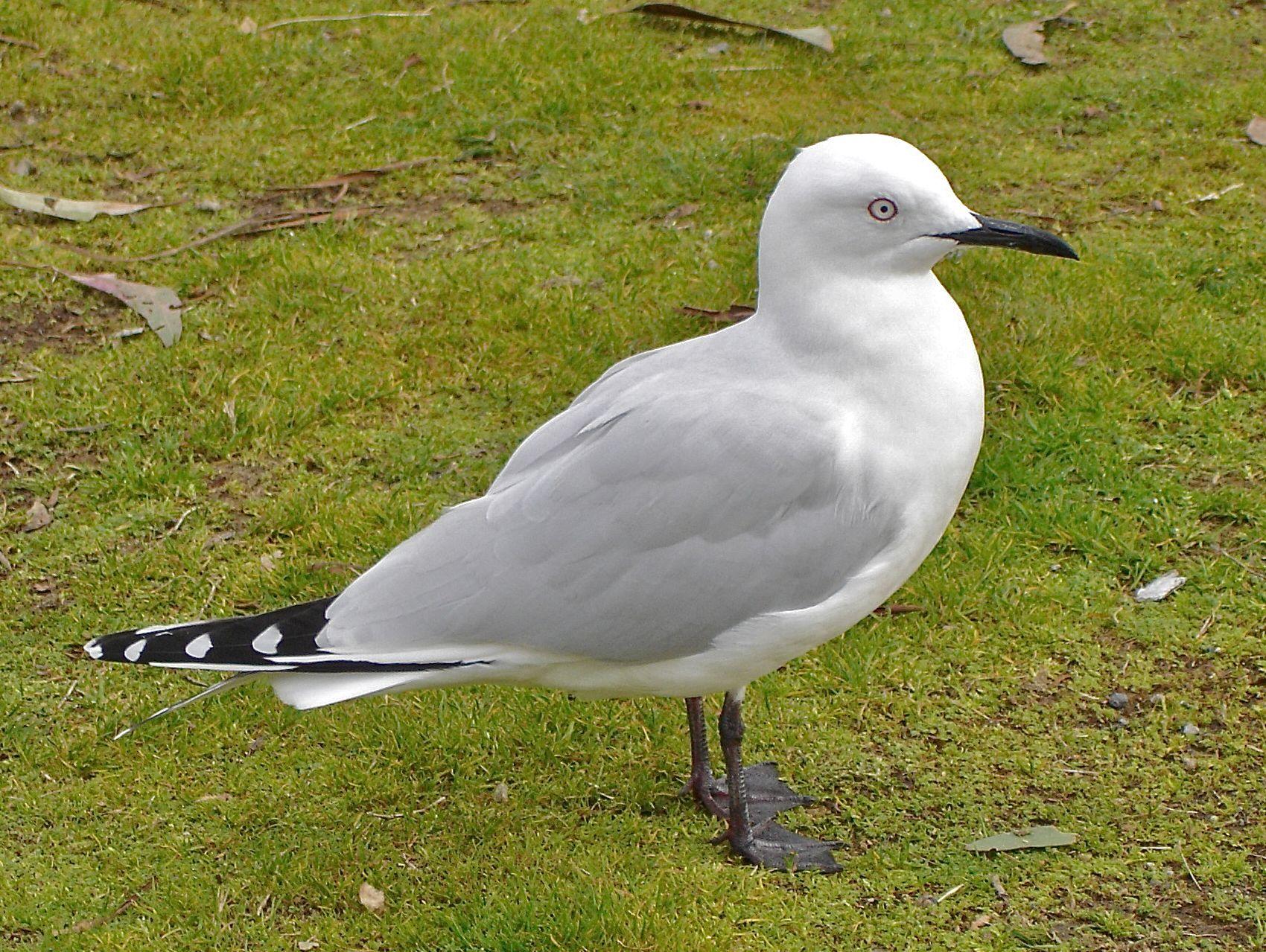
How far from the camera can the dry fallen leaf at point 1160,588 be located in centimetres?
411

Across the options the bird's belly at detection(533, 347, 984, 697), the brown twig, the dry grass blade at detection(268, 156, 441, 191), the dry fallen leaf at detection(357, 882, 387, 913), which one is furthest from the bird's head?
the dry grass blade at detection(268, 156, 441, 191)

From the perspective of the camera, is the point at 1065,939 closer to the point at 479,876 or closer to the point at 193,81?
the point at 479,876

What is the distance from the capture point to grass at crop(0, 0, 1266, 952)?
11.1ft

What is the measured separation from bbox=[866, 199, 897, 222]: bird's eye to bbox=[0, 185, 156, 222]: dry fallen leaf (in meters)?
3.82

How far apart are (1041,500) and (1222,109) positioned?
2.62 metres

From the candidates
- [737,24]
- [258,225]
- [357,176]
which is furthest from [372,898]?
[737,24]

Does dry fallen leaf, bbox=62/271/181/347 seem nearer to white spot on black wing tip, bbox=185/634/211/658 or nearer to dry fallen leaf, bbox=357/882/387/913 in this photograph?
white spot on black wing tip, bbox=185/634/211/658

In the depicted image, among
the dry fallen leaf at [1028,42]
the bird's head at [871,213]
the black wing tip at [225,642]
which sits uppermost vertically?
the bird's head at [871,213]

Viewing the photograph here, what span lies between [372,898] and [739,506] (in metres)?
1.23

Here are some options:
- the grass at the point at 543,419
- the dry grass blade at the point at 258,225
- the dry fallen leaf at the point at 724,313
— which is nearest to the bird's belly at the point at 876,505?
the grass at the point at 543,419

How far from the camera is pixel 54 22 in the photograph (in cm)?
712

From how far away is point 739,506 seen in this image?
10.00 feet

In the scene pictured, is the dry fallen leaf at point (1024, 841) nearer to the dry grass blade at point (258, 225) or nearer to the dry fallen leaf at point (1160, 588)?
the dry fallen leaf at point (1160, 588)

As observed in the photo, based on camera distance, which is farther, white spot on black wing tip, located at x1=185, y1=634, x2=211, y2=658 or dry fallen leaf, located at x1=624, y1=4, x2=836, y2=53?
dry fallen leaf, located at x1=624, y1=4, x2=836, y2=53
